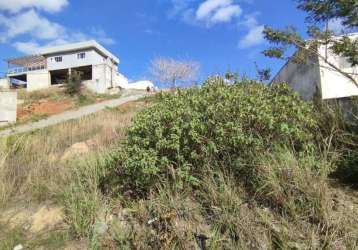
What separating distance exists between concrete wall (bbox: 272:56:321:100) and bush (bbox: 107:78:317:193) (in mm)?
6490

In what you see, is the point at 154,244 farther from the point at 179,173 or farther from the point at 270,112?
the point at 270,112

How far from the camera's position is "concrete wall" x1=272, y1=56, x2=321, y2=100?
1118 centimetres

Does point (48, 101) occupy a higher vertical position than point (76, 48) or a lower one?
lower

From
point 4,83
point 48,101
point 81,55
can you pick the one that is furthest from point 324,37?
→ point 4,83

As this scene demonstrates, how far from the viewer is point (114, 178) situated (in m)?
5.27

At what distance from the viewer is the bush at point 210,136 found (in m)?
4.54

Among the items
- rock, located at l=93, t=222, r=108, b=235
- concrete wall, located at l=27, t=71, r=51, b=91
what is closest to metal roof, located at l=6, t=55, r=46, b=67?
concrete wall, located at l=27, t=71, r=51, b=91

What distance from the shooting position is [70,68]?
45188 mm

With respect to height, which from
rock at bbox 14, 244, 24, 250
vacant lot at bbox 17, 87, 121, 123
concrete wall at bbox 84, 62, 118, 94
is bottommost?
rock at bbox 14, 244, 24, 250

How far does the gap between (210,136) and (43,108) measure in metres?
29.3

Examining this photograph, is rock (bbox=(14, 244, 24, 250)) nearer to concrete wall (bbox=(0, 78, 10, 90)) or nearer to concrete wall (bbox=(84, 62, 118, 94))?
concrete wall (bbox=(84, 62, 118, 94))

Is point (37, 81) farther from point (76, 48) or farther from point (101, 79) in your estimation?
point (101, 79)

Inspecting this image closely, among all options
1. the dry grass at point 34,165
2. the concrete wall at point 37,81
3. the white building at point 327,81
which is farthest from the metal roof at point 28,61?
the dry grass at point 34,165

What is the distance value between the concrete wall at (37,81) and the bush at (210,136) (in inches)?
1677
